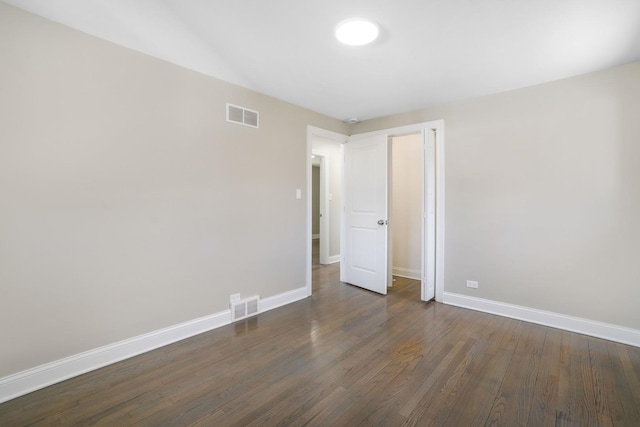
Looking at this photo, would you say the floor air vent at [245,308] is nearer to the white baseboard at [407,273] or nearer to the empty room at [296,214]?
the empty room at [296,214]

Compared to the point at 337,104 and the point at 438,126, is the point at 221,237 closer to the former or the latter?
the point at 337,104

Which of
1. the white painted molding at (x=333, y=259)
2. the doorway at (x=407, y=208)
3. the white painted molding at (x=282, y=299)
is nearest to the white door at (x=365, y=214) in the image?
the doorway at (x=407, y=208)

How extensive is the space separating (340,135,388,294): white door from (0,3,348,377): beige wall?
162cm

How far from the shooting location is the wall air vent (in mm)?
2961

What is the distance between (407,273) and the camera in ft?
16.1

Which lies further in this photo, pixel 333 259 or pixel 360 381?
pixel 333 259

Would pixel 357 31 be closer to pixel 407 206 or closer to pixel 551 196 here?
pixel 551 196

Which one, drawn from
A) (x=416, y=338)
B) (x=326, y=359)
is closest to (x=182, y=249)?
(x=326, y=359)

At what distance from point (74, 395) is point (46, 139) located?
1724 millimetres

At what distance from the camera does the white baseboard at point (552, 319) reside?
254 centimetres

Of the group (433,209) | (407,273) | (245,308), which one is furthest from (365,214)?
(245,308)

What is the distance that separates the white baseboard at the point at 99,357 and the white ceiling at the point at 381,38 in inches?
94.3

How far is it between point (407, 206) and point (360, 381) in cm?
344

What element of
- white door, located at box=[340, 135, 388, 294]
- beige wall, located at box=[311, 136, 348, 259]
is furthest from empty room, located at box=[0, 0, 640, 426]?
beige wall, located at box=[311, 136, 348, 259]
